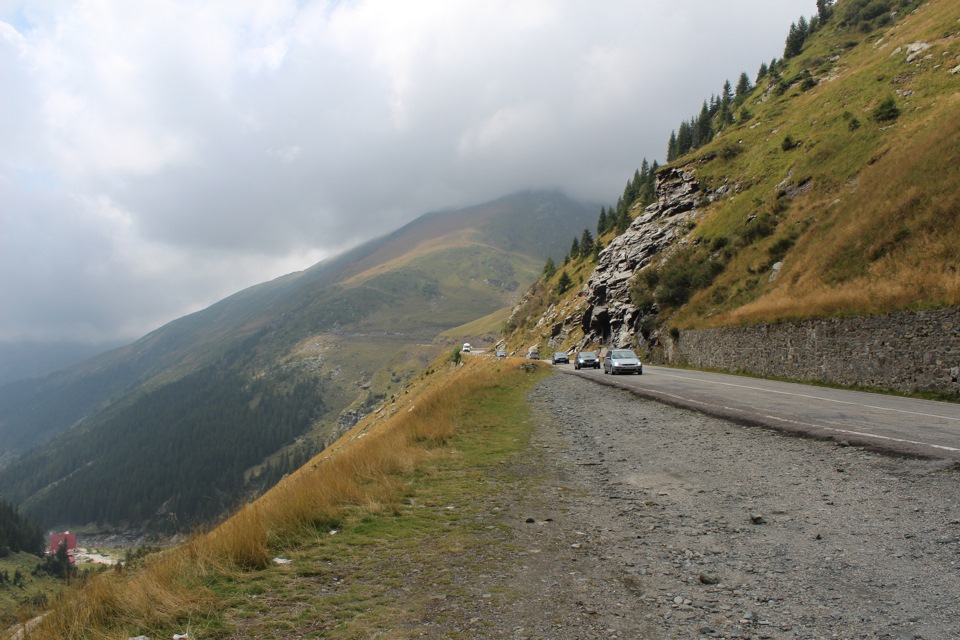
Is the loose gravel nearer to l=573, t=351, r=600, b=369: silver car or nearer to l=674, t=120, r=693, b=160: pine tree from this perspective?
l=573, t=351, r=600, b=369: silver car

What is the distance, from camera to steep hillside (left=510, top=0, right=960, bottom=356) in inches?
964

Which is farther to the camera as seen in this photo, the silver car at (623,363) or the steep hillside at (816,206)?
the silver car at (623,363)

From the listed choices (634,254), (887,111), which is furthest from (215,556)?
(634,254)

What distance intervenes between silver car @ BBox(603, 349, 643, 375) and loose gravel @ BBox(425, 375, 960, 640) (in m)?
24.9

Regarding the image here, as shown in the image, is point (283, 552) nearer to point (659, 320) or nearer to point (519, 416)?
point (519, 416)

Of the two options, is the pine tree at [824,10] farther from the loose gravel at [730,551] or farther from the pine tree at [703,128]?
the loose gravel at [730,551]

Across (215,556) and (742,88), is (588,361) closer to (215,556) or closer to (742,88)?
(215,556)

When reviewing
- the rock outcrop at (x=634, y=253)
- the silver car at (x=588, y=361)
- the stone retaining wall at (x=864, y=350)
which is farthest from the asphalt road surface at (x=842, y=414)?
the rock outcrop at (x=634, y=253)

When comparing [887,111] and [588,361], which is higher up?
[887,111]

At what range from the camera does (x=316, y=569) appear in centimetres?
552

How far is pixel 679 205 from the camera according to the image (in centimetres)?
7069

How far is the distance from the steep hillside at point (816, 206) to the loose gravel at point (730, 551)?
645 inches

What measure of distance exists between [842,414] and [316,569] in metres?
14.4

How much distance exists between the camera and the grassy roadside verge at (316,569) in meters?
4.32
